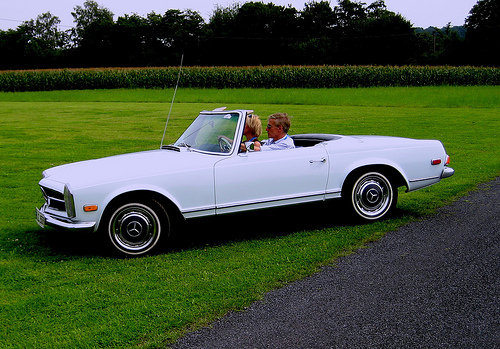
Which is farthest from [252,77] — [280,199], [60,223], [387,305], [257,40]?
[257,40]

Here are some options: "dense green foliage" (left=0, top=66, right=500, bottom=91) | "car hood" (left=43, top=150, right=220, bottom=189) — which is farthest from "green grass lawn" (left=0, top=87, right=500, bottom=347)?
"dense green foliage" (left=0, top=66, right=500, bottom=91)

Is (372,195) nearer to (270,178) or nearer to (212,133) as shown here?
(270,178)

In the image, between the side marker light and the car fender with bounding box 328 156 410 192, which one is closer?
the side marker light

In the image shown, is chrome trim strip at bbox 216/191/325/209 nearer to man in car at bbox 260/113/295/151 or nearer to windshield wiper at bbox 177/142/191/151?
man in car at bbox 260/113/295/151

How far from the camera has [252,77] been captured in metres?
42.9

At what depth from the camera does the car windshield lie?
5836 millimetres

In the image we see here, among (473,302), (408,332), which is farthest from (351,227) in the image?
(408,332)

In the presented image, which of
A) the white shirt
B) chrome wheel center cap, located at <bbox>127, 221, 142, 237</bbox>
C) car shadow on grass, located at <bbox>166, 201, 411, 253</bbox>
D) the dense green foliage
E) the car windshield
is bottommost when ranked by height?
car shadow on grass, located at <bbox>166, 201, 411, 253</bbox>

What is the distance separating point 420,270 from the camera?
15.6ft

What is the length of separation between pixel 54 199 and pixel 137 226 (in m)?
0.90

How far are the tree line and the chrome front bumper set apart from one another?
244ft

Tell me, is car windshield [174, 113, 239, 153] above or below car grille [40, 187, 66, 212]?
above

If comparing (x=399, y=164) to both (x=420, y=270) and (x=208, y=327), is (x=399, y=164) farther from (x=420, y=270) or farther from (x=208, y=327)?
(x=208, y=327)

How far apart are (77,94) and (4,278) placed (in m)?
38.0
